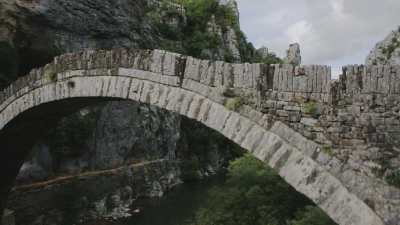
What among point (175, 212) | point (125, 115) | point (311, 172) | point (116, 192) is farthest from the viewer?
point (125, 115)

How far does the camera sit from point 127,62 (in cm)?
705

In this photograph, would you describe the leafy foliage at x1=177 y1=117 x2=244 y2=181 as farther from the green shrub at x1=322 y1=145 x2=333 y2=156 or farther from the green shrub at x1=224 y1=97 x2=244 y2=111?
the green shrub at x1=322 y1=145 x2=333 y2=156

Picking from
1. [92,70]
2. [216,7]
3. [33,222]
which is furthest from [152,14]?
[92,70]

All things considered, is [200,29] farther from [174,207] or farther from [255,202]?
[255,202]

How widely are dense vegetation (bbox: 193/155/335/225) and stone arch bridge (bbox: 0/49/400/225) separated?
254 inches

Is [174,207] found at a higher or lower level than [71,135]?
lower

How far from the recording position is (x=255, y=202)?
12.1 m

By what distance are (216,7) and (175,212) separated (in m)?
27.3

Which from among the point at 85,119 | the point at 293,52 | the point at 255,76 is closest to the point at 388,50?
the point at 85,119

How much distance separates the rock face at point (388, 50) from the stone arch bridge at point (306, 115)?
14.4 metres

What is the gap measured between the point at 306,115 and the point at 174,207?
1497cm

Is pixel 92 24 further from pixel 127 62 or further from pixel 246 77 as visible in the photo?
pixel 246 77

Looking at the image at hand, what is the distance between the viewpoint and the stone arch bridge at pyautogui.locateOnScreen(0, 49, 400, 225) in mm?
4406

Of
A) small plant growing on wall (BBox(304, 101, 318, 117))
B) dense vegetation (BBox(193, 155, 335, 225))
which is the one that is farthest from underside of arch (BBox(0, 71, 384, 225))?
dense vegetation (BBox(193, 155, 335, 225))
